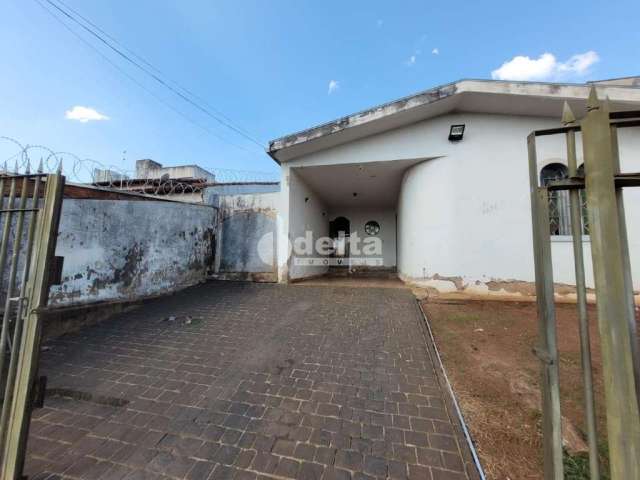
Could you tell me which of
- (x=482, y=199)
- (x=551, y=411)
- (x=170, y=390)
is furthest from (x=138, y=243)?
(x=482, y=199)

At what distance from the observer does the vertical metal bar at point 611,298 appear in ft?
2.95

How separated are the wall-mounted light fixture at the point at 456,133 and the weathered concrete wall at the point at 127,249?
21.3 feet

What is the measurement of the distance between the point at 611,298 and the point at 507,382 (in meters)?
2.19

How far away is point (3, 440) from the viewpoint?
1532 millimetres

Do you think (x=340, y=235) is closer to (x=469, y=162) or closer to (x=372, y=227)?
(x=372, y=227)

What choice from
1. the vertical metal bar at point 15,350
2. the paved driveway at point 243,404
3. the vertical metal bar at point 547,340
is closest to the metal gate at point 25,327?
the vertical metal bar at point 15,350

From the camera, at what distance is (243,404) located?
235cm

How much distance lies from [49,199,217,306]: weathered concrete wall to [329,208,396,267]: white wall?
22.3 feet

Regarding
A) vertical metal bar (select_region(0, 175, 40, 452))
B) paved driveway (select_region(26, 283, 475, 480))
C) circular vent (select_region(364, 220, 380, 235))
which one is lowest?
paved driveway (select_region(26, 283, 475, 480))

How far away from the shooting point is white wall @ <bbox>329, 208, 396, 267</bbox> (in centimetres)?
1199

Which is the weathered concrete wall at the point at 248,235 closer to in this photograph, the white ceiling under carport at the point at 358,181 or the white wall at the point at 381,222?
the white ceiling under carport at the point at 358,181

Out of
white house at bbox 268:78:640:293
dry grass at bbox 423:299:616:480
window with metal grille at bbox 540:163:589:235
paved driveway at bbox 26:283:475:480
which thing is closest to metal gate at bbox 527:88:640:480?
dry grass at bbox 423:299:616:480

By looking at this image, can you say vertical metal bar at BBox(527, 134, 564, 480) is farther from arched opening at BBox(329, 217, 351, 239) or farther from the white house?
arched opening at BBox(329, 217, 351, 239)

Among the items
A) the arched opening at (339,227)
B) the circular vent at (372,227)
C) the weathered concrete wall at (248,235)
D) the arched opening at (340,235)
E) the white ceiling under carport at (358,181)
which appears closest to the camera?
the white ceiling under carport at (358,181)
